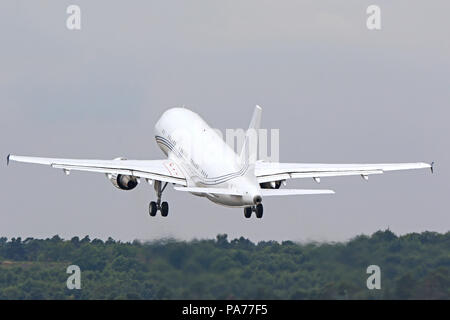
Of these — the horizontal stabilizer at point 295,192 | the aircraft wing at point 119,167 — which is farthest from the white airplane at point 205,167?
the horizontal stabilizer at point 295,192

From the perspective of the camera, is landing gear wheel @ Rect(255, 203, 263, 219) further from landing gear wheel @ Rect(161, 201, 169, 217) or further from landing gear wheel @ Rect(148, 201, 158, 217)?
landing gear wheel @ Rect(148, 201, 158, 217)

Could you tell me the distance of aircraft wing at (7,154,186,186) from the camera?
110 metres

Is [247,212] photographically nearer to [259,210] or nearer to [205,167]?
[259,210]

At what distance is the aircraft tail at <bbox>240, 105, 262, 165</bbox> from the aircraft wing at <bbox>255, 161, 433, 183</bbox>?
5994mm

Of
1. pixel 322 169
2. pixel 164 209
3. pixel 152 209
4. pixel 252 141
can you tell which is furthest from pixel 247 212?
pixel 152 209

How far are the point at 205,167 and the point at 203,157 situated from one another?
106 cm

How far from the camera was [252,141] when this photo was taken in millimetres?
102562

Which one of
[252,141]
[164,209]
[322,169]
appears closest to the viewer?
Answer: [252,141]

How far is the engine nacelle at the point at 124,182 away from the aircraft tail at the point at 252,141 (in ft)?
38.1

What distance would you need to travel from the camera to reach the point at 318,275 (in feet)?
304

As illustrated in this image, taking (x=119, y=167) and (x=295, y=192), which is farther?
(x=119, y=167)
